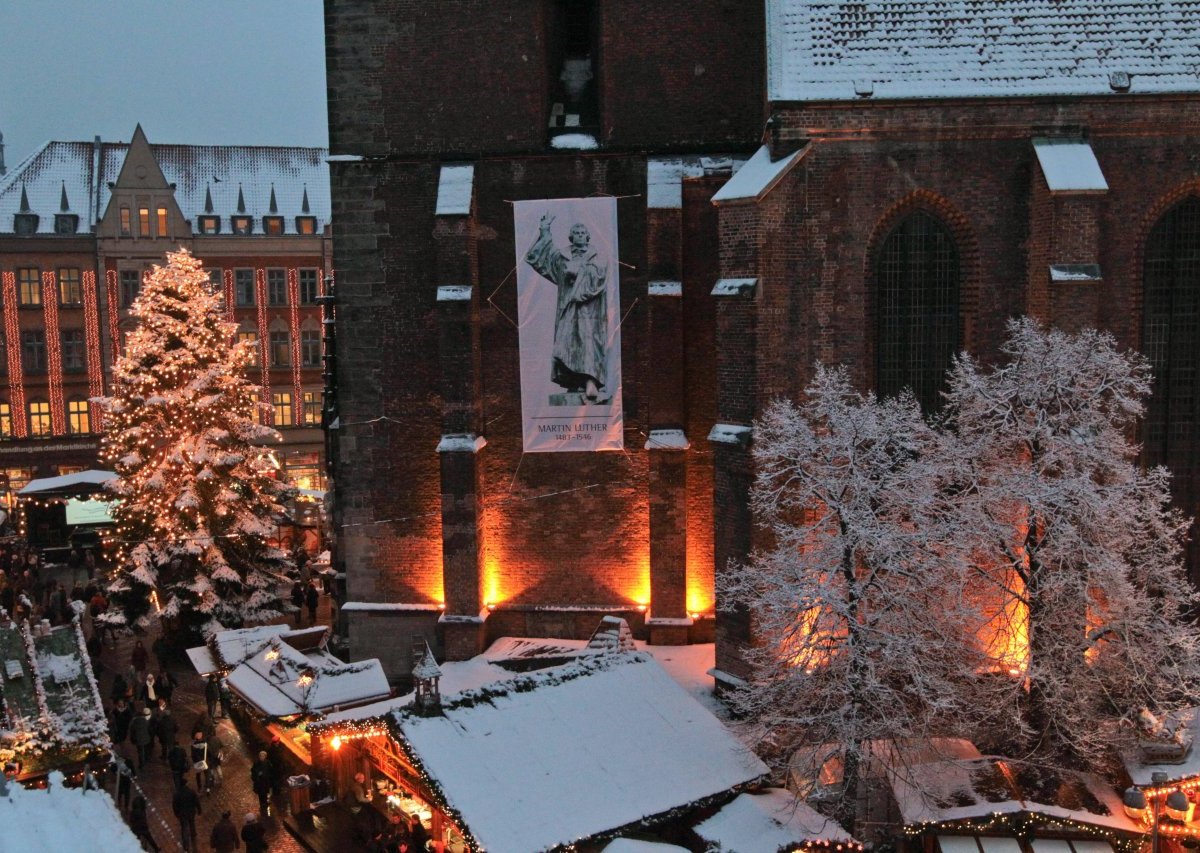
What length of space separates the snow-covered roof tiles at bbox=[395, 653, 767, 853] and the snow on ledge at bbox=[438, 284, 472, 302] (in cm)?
731

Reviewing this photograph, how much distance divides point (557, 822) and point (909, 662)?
4904 millimetres

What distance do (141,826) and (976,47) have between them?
18259mm

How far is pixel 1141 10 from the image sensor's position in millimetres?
17969

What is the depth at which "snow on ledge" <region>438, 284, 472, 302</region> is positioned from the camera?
20.1 m

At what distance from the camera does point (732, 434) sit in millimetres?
17797

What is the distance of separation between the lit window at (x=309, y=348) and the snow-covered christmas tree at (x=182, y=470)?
18.7 metres

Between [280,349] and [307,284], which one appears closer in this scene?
[280,349]

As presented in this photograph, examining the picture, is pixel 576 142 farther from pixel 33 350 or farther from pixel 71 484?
pixel 33 350

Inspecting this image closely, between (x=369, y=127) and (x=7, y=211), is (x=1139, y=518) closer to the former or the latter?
(x=369, y=127)

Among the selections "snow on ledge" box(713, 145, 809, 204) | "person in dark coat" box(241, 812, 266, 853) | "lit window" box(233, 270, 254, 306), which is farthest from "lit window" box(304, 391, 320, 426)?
"snow on ledge" box(713, 145, 809, 204)

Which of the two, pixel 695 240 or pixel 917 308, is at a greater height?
pixel 695 240

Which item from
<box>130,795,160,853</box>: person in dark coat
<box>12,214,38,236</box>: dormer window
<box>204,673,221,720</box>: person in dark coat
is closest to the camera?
<box>130,795,160,853</box>: person in dark coat

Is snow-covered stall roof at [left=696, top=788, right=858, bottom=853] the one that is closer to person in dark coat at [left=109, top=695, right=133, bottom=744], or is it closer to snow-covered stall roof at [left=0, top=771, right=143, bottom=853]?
snow-covered stall roof at [left=0, top=771, right=143, bottom=853]

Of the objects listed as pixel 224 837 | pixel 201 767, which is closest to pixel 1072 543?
pixel 224 837
